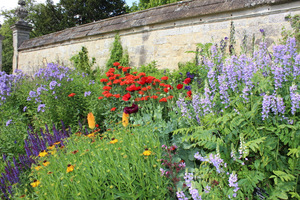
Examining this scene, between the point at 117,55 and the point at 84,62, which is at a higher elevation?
the point at 117,55

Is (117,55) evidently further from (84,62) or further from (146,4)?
(146,4)

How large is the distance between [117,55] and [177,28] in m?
2.26

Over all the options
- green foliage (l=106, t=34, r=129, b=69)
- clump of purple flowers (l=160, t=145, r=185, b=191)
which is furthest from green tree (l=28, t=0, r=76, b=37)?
clump of purple flowers (l=160, t=145, r=185, b=191)

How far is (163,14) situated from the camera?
657cm

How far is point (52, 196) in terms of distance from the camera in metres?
1.98

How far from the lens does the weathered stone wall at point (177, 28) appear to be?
4840 mm

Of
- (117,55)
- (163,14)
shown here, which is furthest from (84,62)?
(163,14)

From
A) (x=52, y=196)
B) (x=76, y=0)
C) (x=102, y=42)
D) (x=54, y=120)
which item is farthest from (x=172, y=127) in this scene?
(x=76, y=0)

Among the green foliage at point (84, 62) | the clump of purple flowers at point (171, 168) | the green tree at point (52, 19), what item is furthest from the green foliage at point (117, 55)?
the green tree at point (52, 19)

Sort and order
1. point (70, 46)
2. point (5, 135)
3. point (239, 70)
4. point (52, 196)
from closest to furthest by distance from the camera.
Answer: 1. point (52, 196)
2. point (239, 70)
3. point (5, 135)
4. point (70, 46)

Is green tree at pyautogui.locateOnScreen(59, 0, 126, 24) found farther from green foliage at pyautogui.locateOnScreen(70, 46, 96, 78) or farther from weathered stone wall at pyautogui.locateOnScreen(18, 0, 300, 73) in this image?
green foliage at pyautogui.locateOnScreen(70, 46, 96, 78)

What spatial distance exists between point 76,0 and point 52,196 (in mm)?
25444

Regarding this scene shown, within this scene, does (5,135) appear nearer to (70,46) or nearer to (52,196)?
(52,196)

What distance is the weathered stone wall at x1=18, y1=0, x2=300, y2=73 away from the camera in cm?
484
